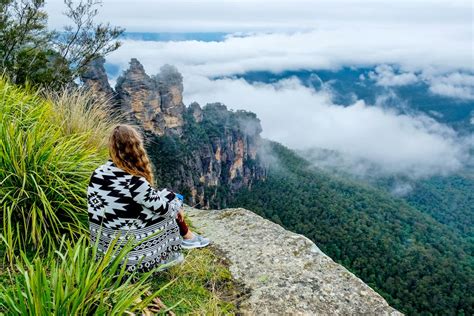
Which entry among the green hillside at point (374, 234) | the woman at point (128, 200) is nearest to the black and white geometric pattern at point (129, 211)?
the woman at point (128, 200)

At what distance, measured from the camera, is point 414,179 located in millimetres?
111125

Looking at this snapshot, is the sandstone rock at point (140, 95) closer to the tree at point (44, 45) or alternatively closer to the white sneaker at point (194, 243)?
the tree at point (44, 45)

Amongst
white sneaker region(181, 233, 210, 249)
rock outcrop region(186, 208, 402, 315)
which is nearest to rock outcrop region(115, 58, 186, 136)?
rock outcrop region(186, 208, 402, 315)

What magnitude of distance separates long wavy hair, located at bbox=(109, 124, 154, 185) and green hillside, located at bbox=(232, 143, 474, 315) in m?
32.3

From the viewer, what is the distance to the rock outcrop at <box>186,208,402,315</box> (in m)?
3.50

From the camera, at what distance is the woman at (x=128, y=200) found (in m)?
2.92

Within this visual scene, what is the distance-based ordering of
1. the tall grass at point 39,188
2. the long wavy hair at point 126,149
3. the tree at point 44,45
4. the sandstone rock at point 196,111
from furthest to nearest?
the sandstone rock at point 196,111, the tree at point 44,45, the tall grass at point 39,188, the long wavy hair at point 126,149

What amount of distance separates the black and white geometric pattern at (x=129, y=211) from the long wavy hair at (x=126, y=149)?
0.05 m

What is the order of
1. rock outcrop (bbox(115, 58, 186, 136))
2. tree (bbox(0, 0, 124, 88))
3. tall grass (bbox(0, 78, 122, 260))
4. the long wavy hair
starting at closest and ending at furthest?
the long wavy hair → tall grass (bbox(0, 78, 122, 260)) → tree (bbox(0, 0, 124, 88)) → rock outcrop (bbox(115, 58, 186, 136))

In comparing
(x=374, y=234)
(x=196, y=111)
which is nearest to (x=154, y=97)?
(x=196, y=111)

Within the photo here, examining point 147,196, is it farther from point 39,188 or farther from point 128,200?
point 39,188

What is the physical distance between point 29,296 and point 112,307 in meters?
0.48

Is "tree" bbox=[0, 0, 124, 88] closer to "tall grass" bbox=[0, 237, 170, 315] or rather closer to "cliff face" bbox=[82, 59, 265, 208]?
"tall grass" bbox=[0, 237, 170, 315]

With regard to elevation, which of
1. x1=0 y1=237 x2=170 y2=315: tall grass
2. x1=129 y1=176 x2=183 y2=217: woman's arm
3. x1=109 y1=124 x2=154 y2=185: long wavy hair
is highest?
x1=109 y1=124 x2=154 y2=185: long wavy hair
